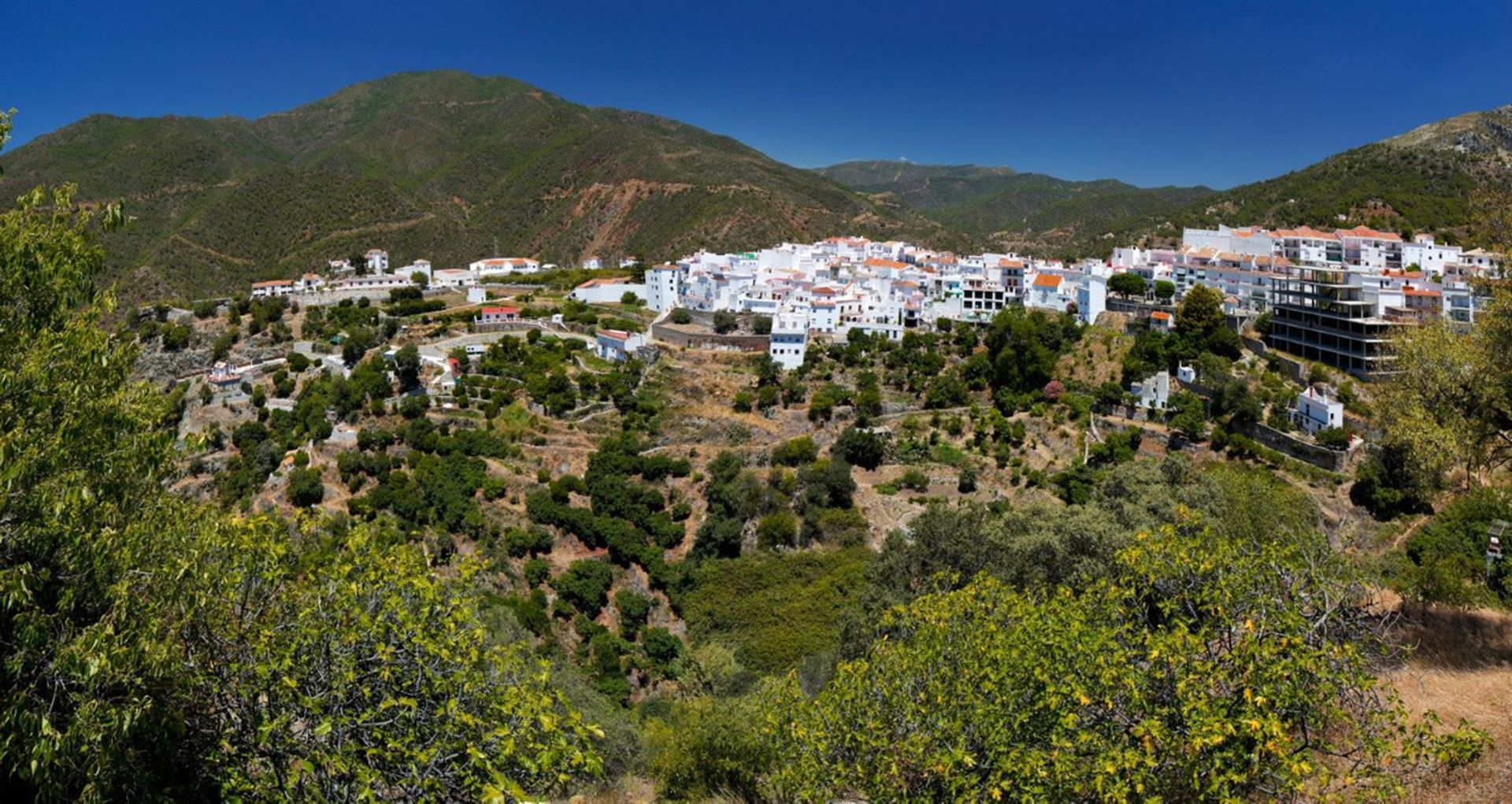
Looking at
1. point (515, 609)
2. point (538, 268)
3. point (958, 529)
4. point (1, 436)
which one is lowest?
point (515, 609)

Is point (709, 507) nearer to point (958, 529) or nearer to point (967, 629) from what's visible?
point (958, 529)

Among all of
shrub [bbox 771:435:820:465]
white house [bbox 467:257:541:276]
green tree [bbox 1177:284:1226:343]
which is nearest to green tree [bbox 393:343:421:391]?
shrub [bbox 771:435:820:465]

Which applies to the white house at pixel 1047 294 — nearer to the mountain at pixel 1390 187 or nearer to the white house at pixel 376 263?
the mountain at pixel 1390 187

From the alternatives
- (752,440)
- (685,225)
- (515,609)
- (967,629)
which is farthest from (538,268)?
(967,629)

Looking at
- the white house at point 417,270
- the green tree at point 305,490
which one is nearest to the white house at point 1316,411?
the green tree at point 305,490

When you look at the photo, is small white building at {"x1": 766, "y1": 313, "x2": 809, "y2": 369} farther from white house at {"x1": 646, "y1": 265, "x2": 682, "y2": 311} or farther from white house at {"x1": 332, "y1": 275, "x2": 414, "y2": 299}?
white house at {"x1": 332, "y1": 275, "x2": 414, "y2": 299}
